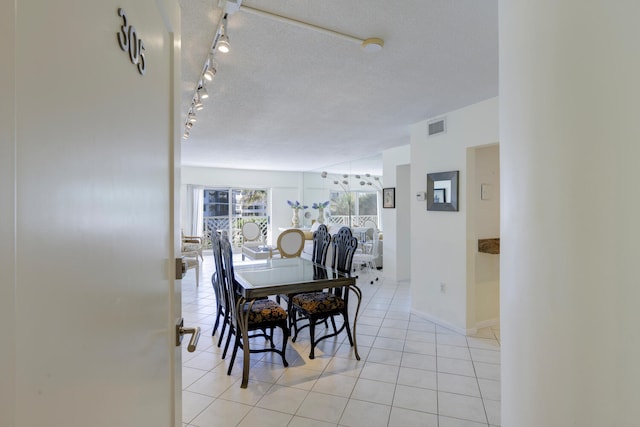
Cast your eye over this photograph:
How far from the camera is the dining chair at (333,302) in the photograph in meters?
2.88

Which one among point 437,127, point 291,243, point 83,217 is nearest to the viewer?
point 83,217

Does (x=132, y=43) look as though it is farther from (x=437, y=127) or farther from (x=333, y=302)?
(x=437, y=127)

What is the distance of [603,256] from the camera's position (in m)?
0.80

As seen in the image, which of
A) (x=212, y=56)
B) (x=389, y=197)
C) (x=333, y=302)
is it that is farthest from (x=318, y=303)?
(x=389, y=197)

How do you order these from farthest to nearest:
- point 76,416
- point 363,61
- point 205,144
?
point 205,144, point 363,61, point 76,416

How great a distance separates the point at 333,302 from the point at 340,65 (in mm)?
2033

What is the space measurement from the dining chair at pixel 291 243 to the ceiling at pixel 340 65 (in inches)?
56.5

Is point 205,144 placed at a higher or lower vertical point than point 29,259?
higher

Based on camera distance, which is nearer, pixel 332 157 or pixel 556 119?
pixel 556 119

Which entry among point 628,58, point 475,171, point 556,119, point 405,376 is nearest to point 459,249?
point 475,171

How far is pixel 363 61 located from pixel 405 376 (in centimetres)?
243

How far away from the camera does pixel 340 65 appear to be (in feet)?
7.66

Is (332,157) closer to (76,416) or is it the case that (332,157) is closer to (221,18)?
(221,18)

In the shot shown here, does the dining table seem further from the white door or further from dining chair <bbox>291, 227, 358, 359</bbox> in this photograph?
the white door
